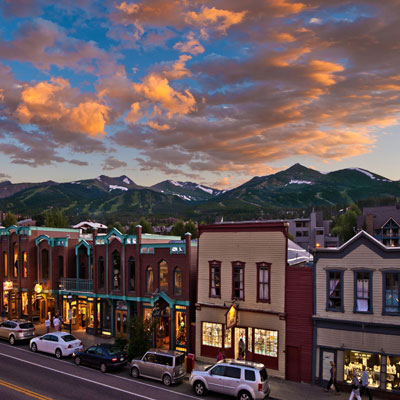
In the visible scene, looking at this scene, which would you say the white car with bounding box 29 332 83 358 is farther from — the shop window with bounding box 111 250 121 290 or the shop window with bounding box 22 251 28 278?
the shop window with bounding box 22 251 28 278

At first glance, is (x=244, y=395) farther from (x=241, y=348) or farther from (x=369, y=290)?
(x=369, y=290)

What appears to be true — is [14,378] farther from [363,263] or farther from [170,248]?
[363,263]

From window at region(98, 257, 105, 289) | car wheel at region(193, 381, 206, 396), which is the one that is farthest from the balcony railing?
car wheel at region(193, 381, 206, 396)

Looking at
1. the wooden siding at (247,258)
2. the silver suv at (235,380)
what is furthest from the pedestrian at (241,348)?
the silver suv at (235,380)

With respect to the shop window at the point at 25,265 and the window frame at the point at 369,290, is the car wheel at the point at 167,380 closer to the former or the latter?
the window frame at the point at 369,290

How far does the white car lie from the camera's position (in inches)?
1155

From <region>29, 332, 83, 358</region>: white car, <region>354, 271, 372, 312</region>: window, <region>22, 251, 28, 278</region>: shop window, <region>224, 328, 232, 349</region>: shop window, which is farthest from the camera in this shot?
<region>22, 251, 28, 278</region>: shop window

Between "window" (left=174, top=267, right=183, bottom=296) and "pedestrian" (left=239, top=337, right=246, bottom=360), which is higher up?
"window" (left=174, top=267, right=183, bottom=296)

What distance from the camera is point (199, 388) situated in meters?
22.4

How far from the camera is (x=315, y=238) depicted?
12300cm

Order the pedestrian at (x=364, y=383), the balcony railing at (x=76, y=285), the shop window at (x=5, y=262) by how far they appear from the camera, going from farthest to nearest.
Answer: the shop window at (x=5, y=262) → the balcony railing at (x=76, y=285) → the pedestrian at (x=364, y=383)

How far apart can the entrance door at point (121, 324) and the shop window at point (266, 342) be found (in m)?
13.6

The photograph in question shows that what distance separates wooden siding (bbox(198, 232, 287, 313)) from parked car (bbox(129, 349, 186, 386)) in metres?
5.61

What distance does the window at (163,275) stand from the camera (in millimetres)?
→ 32372
